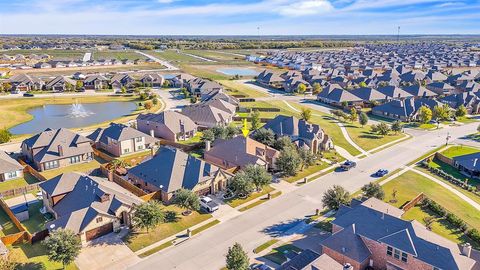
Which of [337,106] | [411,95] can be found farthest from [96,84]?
[411,95]

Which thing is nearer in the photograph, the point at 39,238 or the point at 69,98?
the point at 39,238

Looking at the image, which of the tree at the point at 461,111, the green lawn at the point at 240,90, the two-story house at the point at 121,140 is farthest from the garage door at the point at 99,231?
the tree at the point at 461,111

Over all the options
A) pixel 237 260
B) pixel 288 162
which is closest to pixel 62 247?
pixel 237 260

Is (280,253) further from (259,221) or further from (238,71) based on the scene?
(238,71)

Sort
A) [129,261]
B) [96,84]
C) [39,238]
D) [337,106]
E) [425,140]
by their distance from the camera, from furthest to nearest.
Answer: [96,84] → [337,106] → [425,140] → [39,238] → [129,261]

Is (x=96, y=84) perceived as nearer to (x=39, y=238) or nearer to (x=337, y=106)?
(x=337, y=106)

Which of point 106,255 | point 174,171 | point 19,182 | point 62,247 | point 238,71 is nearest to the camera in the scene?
point 62,247

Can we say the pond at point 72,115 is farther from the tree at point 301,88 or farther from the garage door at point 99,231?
the tree at point 301,88
